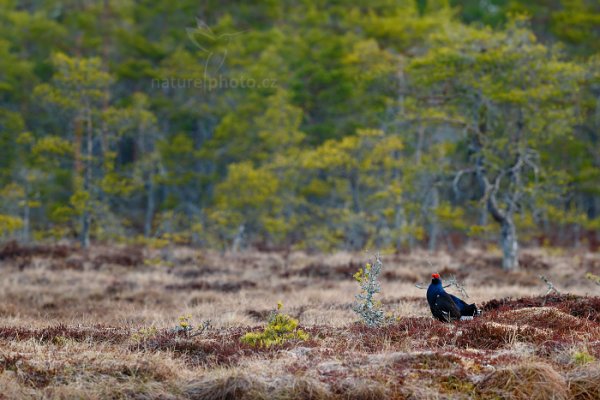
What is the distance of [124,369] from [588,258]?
20.8 metres

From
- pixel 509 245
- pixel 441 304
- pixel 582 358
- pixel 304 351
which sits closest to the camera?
pixel 582 358

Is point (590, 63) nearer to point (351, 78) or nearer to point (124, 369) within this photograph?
point (351, 78)

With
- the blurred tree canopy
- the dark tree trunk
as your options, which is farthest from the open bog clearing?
the blurred tree canopy

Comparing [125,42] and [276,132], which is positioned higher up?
[125,42]

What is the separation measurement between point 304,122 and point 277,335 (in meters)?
31.5

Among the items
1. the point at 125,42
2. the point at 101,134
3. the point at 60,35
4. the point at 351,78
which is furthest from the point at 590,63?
the point at 60,35

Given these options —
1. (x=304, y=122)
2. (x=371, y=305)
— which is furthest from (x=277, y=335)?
(x=304, y=122)

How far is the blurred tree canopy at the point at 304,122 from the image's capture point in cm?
2056

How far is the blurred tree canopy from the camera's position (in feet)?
67.5

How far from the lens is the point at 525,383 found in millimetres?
6078

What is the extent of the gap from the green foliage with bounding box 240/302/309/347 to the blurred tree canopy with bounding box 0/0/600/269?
39.0ft

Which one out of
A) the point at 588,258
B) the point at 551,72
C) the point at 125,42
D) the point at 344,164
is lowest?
the point at 588,258

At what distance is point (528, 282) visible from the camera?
55.7ft

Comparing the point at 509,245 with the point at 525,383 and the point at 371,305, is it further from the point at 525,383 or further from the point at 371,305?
the point at 525,383
